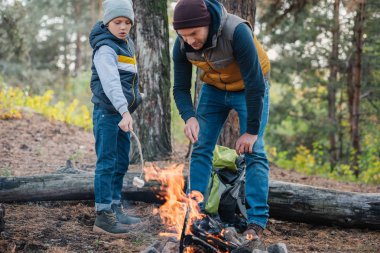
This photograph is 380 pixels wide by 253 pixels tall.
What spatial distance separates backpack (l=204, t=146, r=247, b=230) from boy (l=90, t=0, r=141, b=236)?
0.88 m

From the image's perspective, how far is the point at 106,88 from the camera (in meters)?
4.08

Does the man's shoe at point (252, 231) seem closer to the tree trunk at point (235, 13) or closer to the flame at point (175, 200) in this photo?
the flame at point (175, 200)

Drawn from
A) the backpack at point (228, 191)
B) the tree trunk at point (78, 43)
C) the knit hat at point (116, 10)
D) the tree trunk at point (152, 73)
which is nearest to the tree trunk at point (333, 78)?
the tree trunk at point (152, 73)

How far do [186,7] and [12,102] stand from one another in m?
7.95

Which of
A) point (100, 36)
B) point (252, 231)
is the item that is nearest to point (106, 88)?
point (100, 36)

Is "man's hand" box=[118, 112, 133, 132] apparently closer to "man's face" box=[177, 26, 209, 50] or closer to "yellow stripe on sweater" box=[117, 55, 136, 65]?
"yellow stripe on sweater" box=[117, 55, 136, 65]

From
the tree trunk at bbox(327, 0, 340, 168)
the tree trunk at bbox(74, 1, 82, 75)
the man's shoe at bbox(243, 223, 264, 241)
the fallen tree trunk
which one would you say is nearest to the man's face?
the man's shoe at bbox(243, 223, 264, 241)

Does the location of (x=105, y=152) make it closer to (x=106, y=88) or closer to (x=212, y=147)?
(x=106, y=88)

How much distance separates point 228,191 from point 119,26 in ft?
6.05

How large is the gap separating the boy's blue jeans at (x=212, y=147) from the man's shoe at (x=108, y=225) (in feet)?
2.58

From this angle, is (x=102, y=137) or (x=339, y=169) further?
(x=339, y=169)

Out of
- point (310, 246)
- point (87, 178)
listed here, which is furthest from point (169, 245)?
point (87, 178)

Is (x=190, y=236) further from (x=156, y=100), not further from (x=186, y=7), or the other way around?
(x=156, y=100)

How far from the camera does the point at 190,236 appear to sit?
11.6 ft
